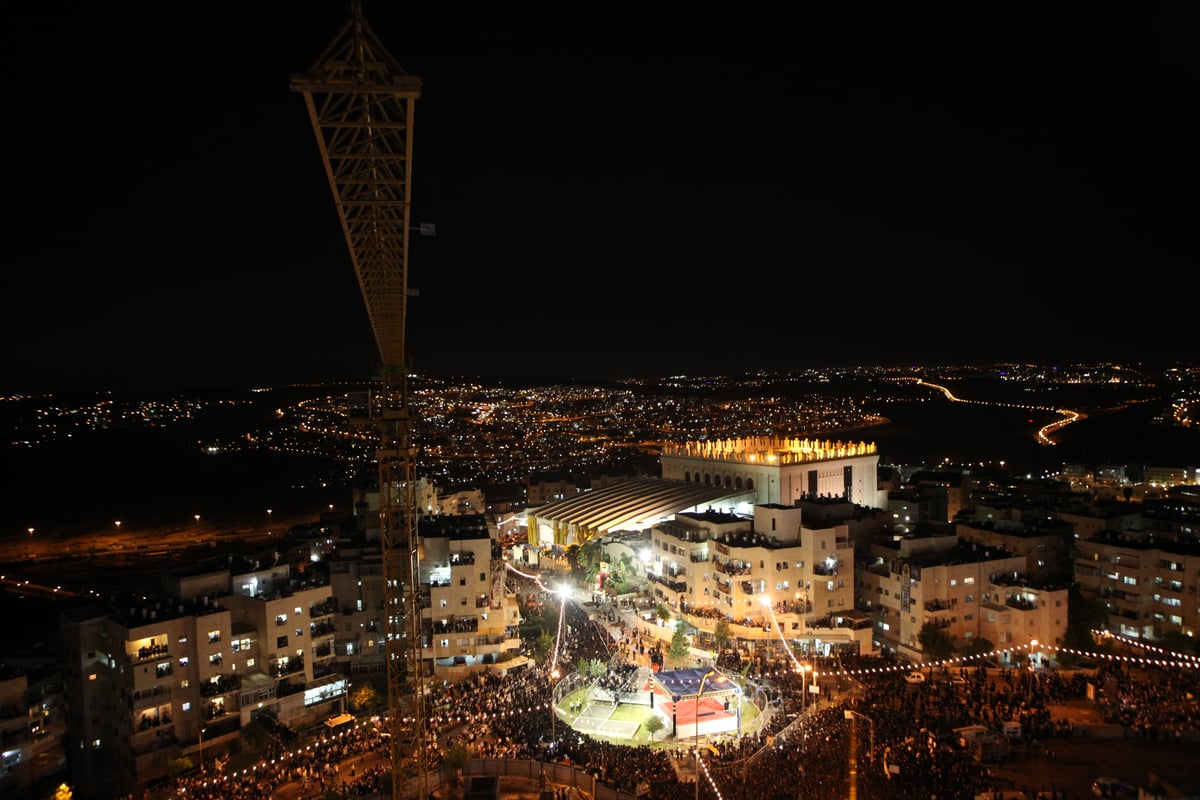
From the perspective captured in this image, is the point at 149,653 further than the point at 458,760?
Yes

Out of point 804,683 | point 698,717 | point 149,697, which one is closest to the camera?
point 698,717

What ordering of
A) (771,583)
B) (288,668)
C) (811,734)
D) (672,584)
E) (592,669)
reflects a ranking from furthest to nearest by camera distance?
(672,584)
(771,583)
(592,669)
(288,668)
(811,734)

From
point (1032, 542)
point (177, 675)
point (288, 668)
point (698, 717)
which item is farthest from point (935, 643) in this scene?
point (177, 675)

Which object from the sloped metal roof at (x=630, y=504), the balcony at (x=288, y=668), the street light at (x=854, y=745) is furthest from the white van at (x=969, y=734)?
the sloped metal roof at (x=630, y=504)

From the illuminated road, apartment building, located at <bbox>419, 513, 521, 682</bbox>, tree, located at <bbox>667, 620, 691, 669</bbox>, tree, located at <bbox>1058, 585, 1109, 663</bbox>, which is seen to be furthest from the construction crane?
the illuminated road

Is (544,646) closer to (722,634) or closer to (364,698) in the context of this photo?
(722,634)

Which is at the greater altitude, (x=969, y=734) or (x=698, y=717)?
(x=969, y=734)

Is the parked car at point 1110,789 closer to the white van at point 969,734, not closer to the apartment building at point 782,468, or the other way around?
the white van at point 969,734

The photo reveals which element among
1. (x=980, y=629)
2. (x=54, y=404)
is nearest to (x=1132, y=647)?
(x=980, y=629)
